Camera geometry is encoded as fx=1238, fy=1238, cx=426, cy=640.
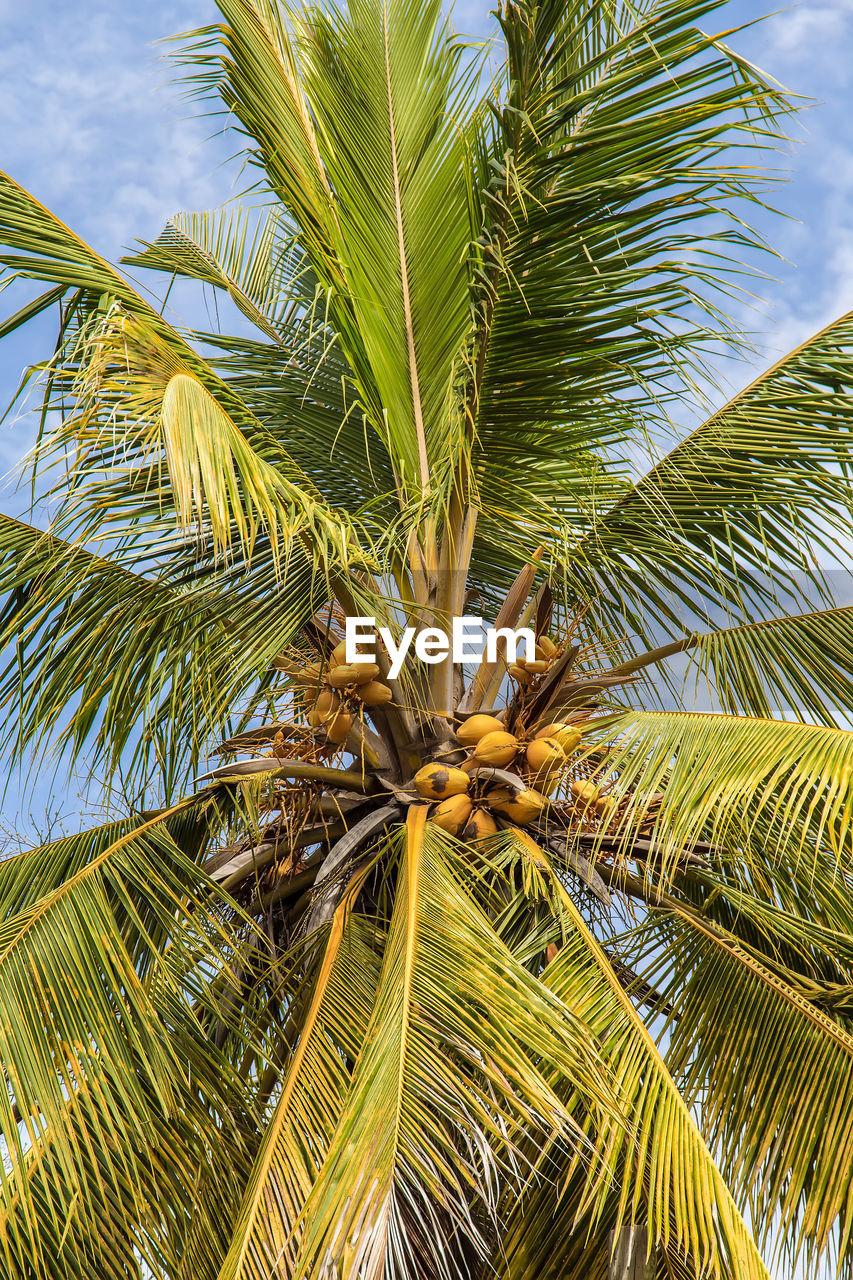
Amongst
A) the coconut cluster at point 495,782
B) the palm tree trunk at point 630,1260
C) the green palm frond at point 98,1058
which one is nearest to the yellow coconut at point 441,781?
the coconut cluster at point 495,782

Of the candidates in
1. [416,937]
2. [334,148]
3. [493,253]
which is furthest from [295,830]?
[334,148]

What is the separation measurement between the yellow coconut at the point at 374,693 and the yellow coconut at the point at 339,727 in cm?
8

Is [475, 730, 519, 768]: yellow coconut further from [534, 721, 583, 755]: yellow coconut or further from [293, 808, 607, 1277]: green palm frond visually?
[293, 808, 607, 1277]: green palm frond

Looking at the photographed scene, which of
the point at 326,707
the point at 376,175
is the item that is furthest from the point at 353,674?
the point at 376,175

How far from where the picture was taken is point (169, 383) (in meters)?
3.11

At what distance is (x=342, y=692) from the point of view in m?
3.85

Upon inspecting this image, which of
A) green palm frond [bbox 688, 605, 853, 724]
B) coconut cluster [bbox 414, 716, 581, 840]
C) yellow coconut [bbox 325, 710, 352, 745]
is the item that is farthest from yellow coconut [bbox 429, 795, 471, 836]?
green palm frond [bbox 688, 605, 853, 724]

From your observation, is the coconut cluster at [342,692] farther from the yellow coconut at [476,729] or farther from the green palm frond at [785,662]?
the green palm frond at [785,662]

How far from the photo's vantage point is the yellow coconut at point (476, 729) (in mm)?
3859

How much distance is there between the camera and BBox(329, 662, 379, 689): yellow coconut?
12.3ft

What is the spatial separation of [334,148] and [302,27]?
0.57 m

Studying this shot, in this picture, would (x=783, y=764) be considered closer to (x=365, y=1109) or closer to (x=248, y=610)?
(x=365, y=1109)

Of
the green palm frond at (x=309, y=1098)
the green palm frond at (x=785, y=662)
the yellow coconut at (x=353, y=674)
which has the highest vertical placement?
the green palm frond at (x=785, y=662)

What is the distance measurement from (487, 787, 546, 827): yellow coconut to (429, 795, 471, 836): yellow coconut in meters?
0.09
